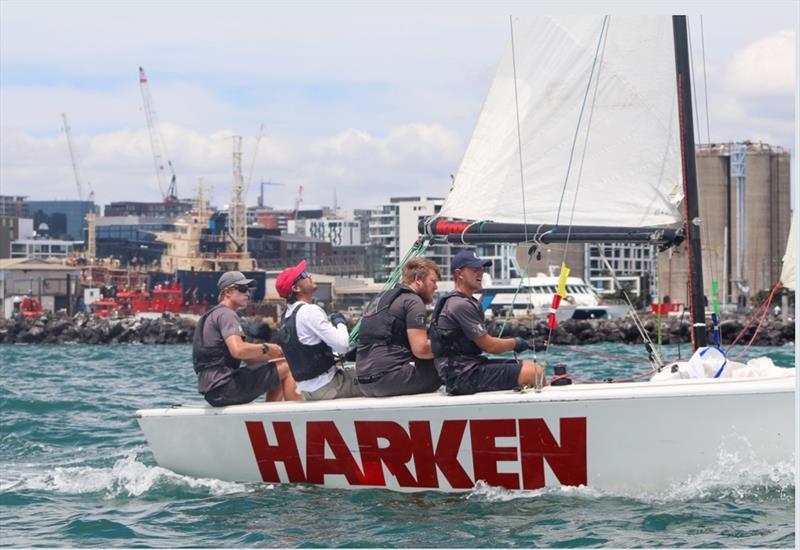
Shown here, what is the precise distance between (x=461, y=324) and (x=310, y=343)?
116 cm

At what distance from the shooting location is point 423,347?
846 centimetres

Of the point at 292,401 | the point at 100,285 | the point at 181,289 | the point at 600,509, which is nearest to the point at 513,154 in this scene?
the point at 292,401

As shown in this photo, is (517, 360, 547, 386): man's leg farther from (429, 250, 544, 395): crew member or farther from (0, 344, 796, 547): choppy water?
(0, 344, 796, 547): choppy water

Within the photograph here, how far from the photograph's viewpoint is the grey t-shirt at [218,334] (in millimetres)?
8836

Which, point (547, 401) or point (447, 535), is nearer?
point (447, 535)

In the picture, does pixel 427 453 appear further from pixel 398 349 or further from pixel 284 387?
pixel 284 387

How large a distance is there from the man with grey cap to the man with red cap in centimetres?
24

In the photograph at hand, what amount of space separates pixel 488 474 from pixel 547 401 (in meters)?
0.65

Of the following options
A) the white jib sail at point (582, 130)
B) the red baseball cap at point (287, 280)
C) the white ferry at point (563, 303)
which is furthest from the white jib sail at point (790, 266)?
the white ferry at point (563, 303)

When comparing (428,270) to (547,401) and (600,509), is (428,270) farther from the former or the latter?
(600,509)

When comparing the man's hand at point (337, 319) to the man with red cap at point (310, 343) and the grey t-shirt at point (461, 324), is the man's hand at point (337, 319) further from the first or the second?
the grey t-shirt at point (461, 324)

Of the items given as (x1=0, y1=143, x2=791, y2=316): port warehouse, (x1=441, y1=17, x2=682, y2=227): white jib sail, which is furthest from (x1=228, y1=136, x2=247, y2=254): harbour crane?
(x1=441, y1=17, x2=682, y2=227): white jib sail

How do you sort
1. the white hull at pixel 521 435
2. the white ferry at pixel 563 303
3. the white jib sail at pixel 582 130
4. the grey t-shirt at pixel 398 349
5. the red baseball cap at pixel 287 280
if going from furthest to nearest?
the white ferry at pixel 563 303 < the white jib sail at pixel 582 130 < the red baseball cap at pixel 287 280 < the grey t-shirt at pixel 398 349 < the white hull at pixel 521 435

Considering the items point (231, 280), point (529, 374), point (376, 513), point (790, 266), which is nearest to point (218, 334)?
point (231, 280)
